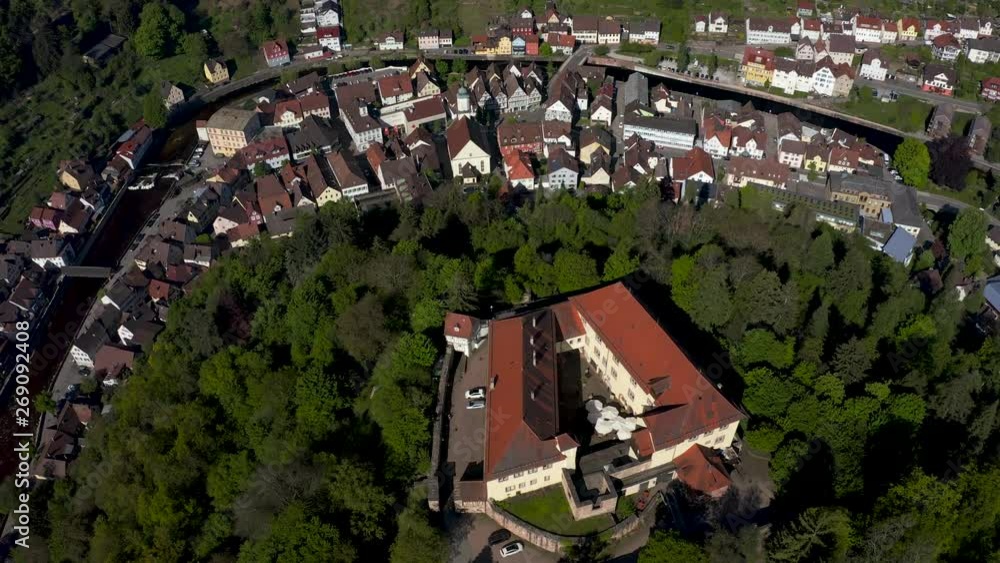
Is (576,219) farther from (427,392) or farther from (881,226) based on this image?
(881,226)

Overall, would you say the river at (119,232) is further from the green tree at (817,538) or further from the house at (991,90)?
the green tree at (817,538)

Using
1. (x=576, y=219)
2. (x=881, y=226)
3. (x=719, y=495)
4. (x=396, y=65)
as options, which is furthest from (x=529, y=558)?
(x=396, y=65)

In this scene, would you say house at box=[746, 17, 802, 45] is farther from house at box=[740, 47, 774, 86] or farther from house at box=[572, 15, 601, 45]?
house at box=[572, 15, 601, 45]

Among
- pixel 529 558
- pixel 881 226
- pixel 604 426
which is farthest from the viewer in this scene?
pixel 881 226

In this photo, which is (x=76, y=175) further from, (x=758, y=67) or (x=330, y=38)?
(x=758, y=67)

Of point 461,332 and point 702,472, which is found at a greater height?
point 461,332

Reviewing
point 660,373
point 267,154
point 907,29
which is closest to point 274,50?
point 267,154

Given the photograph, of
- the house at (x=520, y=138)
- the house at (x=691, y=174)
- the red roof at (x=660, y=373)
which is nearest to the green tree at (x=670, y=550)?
the red roof at (x=660, y=373)
